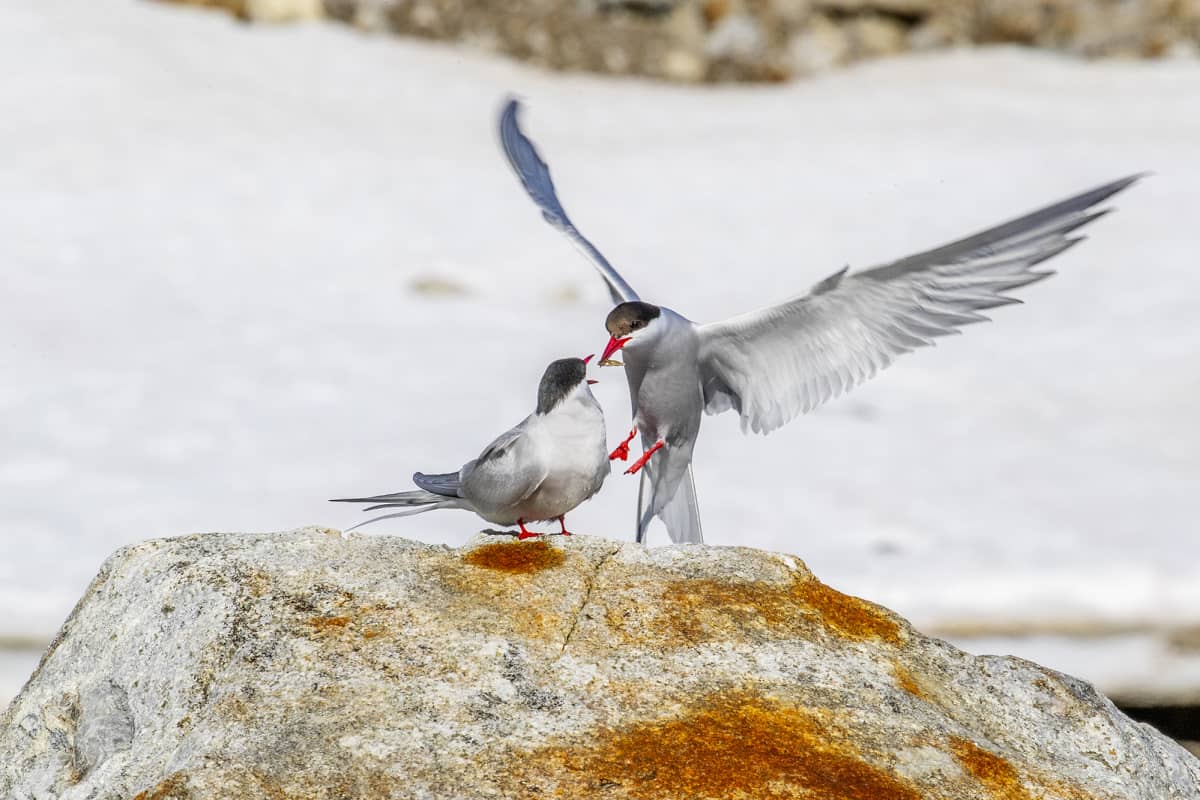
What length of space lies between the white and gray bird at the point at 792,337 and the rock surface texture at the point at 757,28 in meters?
7.14

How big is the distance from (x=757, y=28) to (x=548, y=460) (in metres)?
9.14

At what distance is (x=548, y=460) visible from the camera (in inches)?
157

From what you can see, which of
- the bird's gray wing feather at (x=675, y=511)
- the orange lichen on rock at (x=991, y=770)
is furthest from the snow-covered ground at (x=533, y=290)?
the orange lichen on rock at (x=991, y=770)

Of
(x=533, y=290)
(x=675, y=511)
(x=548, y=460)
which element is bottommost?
(x=533, y=290)

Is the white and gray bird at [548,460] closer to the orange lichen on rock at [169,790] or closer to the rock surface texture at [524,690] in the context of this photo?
the rock surface texture at [524,690]

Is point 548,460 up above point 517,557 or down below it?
above

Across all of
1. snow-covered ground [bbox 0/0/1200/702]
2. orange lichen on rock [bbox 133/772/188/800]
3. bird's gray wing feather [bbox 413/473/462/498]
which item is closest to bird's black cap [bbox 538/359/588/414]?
bird's gray wing feather [bbox 413/473/462/498]

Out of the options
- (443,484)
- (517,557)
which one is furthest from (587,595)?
(443,484)

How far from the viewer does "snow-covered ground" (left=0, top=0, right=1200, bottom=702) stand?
723cm

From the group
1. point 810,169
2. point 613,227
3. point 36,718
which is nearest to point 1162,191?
point 810,169

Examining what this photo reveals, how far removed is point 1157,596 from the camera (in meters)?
6.65

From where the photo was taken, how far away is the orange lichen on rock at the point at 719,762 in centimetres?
292

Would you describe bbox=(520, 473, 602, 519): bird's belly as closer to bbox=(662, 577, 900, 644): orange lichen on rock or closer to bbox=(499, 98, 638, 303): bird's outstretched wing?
bbox=(662, 577, 900, 644): orange lichen on rock

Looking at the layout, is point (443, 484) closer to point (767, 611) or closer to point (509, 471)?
point (509, 471)
